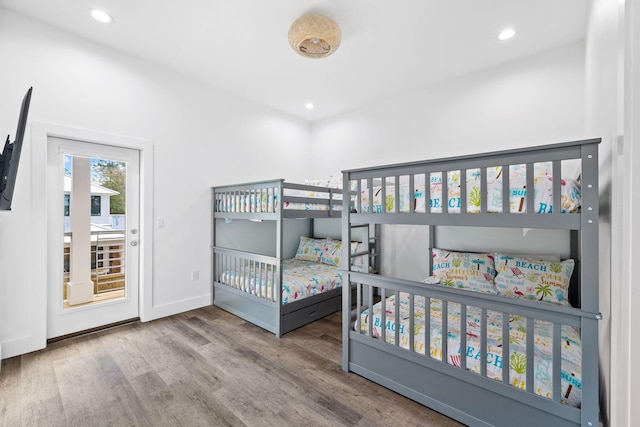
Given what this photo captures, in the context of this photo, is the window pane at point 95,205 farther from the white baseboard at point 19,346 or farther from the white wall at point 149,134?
the white baseboard at point 19,346

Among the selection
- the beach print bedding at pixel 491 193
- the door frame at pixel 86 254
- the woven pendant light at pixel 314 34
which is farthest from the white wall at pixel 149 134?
the beach print bedding at pixel 491 193

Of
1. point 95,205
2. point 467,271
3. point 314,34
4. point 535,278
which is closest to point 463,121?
point 467,271

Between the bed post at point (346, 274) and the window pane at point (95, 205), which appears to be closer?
the bed post at point (346, 274)

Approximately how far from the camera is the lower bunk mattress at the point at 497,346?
1378 mm

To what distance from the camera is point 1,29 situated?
221 cm

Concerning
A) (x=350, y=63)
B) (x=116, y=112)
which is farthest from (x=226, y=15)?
(x=116, y=112)

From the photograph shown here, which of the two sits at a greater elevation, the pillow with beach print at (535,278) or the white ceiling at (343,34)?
the white ceiling at (343,34)

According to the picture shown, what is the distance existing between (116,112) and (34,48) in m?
0.68

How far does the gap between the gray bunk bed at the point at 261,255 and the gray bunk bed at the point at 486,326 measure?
87cm

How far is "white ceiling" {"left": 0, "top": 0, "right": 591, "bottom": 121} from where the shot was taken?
2160mm

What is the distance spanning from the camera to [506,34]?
2.47m

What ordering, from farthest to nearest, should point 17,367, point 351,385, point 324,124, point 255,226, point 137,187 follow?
point 324,124 < point 255,226 < point 137,187 < point 17,367 < point 351,385

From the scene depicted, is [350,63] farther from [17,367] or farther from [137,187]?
[17,367]

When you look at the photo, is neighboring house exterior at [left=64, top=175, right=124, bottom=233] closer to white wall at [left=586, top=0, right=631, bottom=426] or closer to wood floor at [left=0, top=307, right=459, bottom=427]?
wood floor at [left=0, top=307, right=459, bottom=427]
